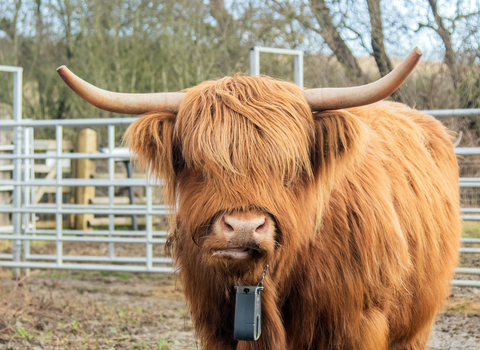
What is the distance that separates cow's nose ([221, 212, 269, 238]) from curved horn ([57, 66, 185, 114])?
642mm

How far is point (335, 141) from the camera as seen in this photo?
2.11 m

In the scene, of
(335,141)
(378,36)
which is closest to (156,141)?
(335,141)

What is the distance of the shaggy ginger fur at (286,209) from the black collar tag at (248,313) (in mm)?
52

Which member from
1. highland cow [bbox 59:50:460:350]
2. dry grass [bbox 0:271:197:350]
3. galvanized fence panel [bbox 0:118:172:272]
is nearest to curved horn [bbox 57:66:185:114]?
highland cow [bbox 59:50:460:350]

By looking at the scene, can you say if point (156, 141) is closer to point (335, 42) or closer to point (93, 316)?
point (93, 316)

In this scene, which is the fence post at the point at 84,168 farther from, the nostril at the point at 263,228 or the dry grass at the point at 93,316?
the nostril at the point at 263,228

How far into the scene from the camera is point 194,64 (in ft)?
29.7

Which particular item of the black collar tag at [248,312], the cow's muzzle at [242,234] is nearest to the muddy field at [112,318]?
the black collar tag at [248,312]

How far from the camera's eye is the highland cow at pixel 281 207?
1919 mm

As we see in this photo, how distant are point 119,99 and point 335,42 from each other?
167 inches

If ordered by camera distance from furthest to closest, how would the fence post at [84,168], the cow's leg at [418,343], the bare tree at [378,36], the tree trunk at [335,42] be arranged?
the fence post at [84,168] < the tree trunk at [335,42] < the bare tree at [378,36] < the cow's leg at [418,343]

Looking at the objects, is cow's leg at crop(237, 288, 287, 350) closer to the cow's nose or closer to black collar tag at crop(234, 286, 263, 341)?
black collar tag at crop(234, 286, 263, 341)

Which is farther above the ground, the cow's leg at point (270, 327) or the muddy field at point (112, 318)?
the cow's leg at point (270, 327)

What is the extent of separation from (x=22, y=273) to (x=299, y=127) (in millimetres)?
4642
